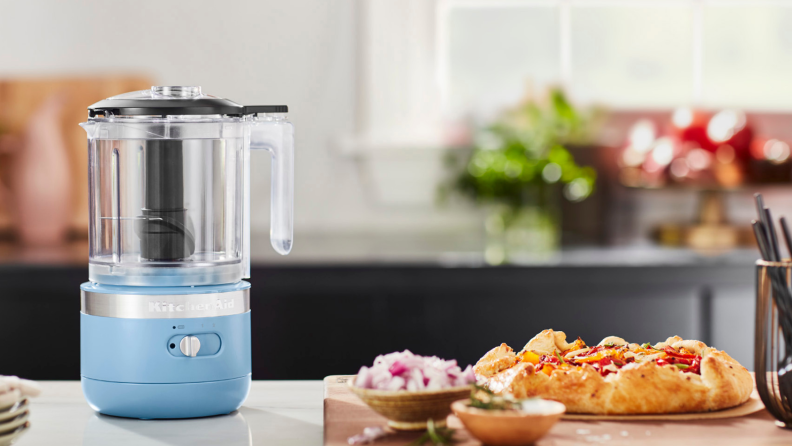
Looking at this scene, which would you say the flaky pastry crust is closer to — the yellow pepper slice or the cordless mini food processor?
the yellow pepper slice

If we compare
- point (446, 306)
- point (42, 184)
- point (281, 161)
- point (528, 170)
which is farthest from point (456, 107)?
point (281, 161)

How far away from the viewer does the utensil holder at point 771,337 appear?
0.73m

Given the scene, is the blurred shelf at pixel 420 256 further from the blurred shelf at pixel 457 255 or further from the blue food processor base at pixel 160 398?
the blue food processor base at pixel 160 398

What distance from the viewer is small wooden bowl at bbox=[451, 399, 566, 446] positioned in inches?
25.8

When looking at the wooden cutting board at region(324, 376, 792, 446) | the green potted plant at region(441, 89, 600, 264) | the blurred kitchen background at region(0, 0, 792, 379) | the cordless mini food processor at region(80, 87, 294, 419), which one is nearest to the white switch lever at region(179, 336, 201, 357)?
the cordless mini food processor at region(80, 87, 294, 419)

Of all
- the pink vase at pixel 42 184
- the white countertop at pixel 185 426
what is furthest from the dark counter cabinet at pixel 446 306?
the white countertop at pixel 185 426

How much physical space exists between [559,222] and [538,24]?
0.62m

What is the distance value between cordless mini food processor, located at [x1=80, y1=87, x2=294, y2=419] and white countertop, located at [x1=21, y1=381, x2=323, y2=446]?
0.07 ft

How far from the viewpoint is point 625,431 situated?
75 cm

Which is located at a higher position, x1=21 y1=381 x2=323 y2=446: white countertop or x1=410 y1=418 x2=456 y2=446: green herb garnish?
x1=410 y1=418 x2=456 y2=446: green herb garnish

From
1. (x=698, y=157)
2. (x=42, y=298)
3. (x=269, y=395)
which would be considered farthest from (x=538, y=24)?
(x=269, y=395)

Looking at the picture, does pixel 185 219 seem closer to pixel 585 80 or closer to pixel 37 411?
pixel 37 411

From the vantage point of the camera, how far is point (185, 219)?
2.82 feet

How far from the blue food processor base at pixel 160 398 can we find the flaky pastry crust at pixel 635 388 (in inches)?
10.9
